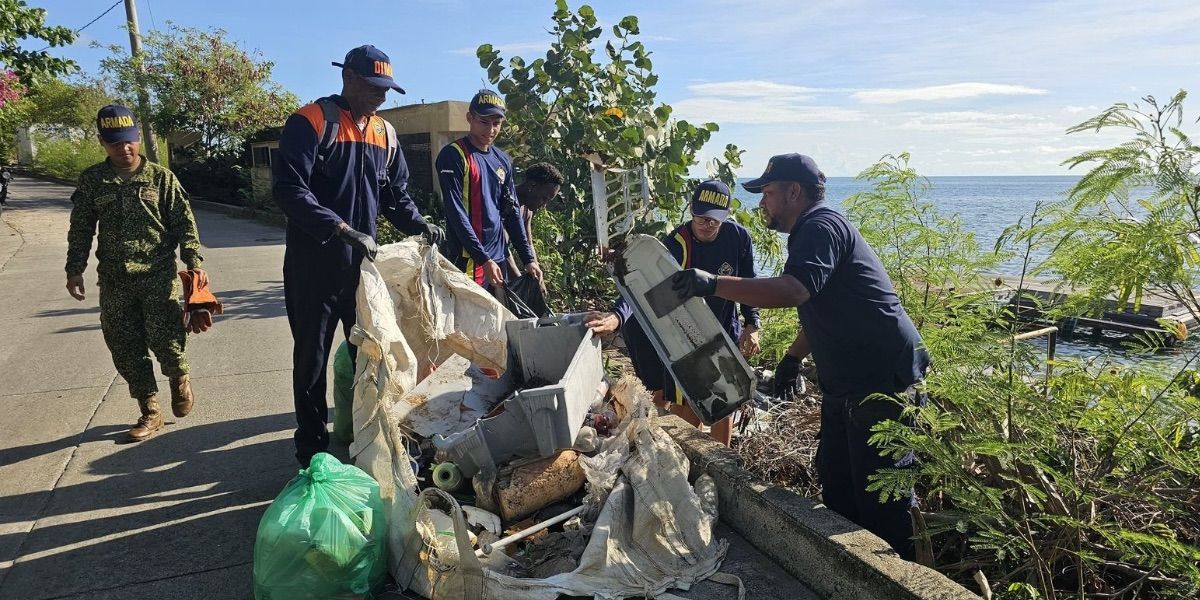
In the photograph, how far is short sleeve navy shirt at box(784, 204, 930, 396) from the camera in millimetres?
3006

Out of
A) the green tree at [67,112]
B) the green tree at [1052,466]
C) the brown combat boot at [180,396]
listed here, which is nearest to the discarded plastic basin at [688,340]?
the green tree at [1052,466]

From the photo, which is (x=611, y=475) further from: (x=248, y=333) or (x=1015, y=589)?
(x=248, y=333)

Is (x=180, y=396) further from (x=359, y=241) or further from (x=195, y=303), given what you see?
(x=359, y=241)

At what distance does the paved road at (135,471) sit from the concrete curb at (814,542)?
0.29ft

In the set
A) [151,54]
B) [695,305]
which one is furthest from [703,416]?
[151,54]

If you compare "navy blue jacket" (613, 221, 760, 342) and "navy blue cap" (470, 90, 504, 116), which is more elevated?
"navy blue cap" (470, 90, 504, 116)

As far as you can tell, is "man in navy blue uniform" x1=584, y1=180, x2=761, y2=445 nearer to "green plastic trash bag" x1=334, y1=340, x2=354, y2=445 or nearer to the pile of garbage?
the pile of garbage

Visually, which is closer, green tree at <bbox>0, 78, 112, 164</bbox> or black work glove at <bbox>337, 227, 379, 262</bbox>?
black work glove at <bbox>337, 227, 379, 262</bbox>

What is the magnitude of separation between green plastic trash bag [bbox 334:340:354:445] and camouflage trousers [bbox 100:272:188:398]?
1.07m

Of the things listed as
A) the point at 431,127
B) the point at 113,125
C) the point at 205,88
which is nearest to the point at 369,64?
the point at 113,125

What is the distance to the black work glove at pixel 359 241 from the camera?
11.4 feet

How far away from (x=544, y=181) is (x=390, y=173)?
1.56 meters

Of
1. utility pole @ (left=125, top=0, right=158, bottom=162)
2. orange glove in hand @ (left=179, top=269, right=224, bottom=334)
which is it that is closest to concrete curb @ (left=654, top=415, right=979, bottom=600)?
orange glove in hand @ (left=179, top=269, right=224, bottom=334)

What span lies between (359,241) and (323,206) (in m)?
0.43
